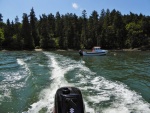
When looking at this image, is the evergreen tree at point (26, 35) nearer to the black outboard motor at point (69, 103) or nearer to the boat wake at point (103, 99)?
the boat wake at point (103, 99)

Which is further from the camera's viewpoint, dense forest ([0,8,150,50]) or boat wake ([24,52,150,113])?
dense forest ([0,8,150,50])

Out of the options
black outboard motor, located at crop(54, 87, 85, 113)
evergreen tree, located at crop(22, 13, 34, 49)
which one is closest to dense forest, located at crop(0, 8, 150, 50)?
evergreen tree, located at crop(22, 13, 34, 49)

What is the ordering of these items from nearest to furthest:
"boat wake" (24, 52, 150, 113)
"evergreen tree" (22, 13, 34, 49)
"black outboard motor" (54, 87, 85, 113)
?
1. "black outboard motor" (54, 87, 85, 113)
2. "boat wake" (24, 52, 150, 113)
3. "evergreen tree" (22, 13, 34, 49)

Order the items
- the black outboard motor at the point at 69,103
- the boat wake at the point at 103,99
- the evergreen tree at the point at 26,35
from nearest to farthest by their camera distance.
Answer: the black outboard motor at the point at 69,103, the boat wake at the point at 103,99, the evergreen tree at the point at 26,35

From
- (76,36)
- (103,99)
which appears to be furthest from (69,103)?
(76,36)

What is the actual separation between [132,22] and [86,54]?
227ft

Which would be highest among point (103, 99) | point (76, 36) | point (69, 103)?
point (76, 36)

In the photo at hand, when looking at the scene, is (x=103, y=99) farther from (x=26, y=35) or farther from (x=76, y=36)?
(x=76, y=36)

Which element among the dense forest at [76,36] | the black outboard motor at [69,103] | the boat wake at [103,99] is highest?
the dense forest at [76,36]

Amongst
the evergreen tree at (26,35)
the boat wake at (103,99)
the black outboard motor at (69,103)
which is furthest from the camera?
the evergreen tree at (26,35)

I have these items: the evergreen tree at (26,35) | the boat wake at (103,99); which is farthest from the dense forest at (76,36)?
the boat wake at (103,99)

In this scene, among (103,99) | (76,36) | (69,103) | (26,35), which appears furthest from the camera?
(76,36)

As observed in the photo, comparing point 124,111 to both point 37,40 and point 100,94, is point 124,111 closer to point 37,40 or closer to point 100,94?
point 100,94

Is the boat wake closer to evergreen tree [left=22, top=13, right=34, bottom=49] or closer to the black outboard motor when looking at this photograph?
the black outboard motor
